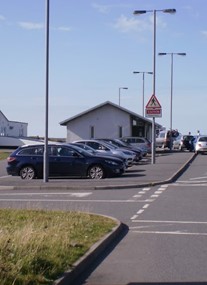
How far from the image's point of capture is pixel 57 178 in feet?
86.3

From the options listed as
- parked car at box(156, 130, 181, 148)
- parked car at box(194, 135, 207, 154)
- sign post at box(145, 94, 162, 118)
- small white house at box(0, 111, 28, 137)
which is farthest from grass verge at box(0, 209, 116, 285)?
small white house at box(0, 111, 28, 137)

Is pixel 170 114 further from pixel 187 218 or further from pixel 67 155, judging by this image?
pixel 187 218

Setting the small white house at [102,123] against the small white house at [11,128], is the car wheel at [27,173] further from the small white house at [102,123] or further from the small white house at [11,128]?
the small white house at [11,128]

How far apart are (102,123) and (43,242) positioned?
175ft

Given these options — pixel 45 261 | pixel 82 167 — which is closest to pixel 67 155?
pixel 82 167

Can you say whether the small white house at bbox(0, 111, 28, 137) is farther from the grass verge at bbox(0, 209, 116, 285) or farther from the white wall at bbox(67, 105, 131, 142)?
the grass verge at bbox(0, 209, 116, 285)

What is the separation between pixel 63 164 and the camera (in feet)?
83.2

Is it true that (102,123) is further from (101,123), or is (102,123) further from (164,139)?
(164,139)

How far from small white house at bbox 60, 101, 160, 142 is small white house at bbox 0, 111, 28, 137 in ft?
107

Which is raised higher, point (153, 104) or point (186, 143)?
point (153, 104)

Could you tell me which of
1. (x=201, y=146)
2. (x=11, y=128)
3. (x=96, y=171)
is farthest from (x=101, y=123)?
(x=11, y=128)

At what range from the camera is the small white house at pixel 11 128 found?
9610 centimetres

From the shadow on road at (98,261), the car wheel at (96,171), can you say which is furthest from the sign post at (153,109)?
the shadow on road at (98,261)

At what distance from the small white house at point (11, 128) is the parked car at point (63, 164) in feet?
224
